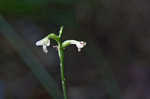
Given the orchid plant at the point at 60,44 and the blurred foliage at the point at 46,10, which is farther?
the blurred foliage at the point at 46,10

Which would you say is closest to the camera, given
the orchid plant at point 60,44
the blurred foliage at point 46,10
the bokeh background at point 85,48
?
the orchid plant at point 60,44

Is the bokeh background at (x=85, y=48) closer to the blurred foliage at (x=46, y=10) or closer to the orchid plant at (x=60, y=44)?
the blurred foliage at (x=46, y=10)

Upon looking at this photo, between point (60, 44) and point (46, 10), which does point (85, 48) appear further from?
point (60, 44)

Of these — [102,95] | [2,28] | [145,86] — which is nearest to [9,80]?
[102,95]

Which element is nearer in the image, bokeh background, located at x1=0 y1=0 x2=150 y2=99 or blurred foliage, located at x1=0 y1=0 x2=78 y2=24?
bokeh background, located at x1=0 y1=0 x2=150 y2=99

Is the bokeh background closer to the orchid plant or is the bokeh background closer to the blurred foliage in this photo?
the blurred foliage

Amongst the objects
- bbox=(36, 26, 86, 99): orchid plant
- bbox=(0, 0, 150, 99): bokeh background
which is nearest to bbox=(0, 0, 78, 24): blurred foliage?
bbox=(0, 0, 150, 99): bokeh background

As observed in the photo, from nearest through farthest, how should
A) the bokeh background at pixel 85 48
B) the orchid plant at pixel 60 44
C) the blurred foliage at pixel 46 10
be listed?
1. the orchid plant at pixel 60 44
2. the bokeh background at pixel 85 48
3. the blurred foliage at pixel 46 10

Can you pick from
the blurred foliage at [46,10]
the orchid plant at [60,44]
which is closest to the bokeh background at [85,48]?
the blurred foliage at [46,10]

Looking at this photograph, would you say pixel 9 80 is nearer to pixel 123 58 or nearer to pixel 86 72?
pixel 86 72
